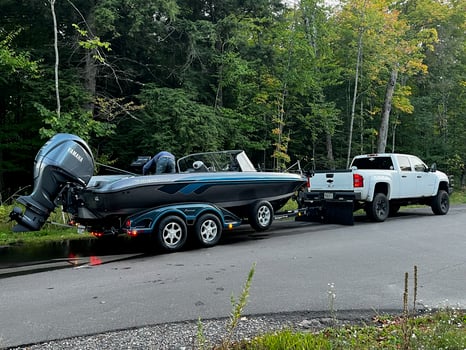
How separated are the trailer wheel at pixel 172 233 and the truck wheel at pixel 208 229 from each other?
297mm

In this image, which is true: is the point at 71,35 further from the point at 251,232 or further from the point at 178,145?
the point at 251,232

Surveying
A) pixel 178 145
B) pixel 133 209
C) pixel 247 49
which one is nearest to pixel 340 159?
pixel 247 49

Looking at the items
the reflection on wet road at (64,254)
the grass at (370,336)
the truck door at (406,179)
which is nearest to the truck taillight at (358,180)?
the truck door at (406,179)

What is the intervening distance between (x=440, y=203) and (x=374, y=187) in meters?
3.67

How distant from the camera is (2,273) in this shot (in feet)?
20.8

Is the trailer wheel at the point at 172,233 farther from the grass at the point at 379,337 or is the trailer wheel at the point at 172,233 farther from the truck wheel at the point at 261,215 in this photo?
the grass at the point at 379,337

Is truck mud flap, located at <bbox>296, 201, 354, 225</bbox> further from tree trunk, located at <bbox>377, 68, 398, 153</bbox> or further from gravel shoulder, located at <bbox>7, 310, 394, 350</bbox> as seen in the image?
tree trunk, located at <bbox>377, 68, 398, 153</bbox>

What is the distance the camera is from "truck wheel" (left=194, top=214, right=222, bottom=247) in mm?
8133

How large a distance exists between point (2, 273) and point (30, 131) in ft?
40.5

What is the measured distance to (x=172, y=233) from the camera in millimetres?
7836

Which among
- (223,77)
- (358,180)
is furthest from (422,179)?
(223,77)

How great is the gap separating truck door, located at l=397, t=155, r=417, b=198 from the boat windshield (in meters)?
5.49

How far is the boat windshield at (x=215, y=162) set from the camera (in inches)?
362

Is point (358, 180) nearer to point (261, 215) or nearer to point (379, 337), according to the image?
point (261, 215)
